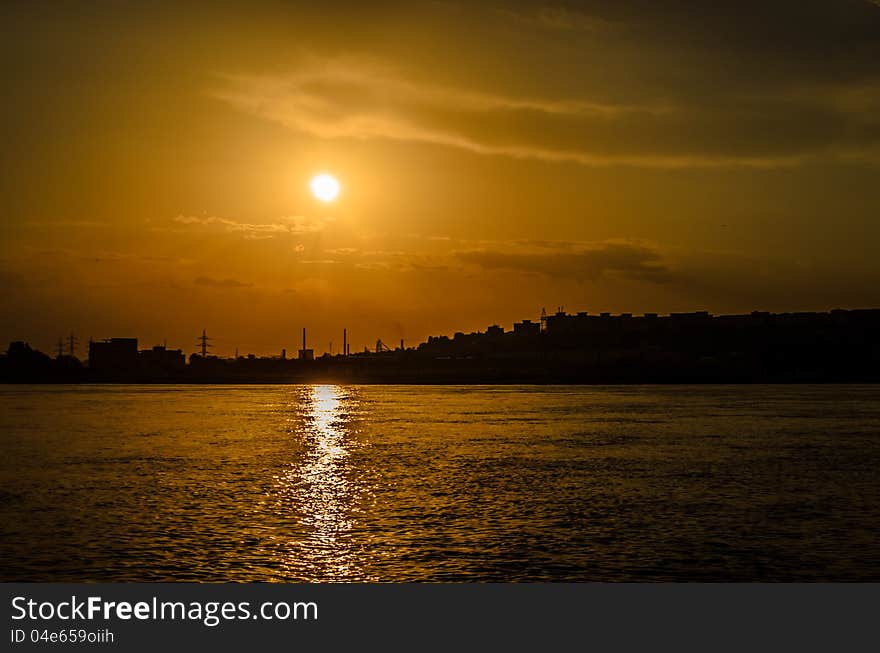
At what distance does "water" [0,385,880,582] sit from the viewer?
22812 mm

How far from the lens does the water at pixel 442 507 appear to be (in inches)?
898

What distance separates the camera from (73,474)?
43.0 metres

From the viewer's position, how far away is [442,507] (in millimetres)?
32031

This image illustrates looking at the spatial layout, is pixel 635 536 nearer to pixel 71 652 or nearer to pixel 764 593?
pixel 764 593

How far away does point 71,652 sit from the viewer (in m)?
16.9

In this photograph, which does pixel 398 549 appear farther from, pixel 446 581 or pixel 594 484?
pixel 594 484

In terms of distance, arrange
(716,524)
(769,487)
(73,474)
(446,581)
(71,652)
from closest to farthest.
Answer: (71,652) → (446,581) → (716,524) → (769,487) → (73,474)

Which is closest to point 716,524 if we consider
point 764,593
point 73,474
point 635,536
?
point 635,536

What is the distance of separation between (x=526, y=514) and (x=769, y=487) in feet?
41.7

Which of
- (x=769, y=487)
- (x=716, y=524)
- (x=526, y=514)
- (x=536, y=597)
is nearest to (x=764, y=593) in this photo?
(x=536, y=597)

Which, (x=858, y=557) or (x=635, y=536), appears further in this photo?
(x=635, y=536)

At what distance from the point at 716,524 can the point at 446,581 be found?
11.2 meters

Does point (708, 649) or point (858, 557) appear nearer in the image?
point (708, 649)

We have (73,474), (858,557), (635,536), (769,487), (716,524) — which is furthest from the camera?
(73,474)
